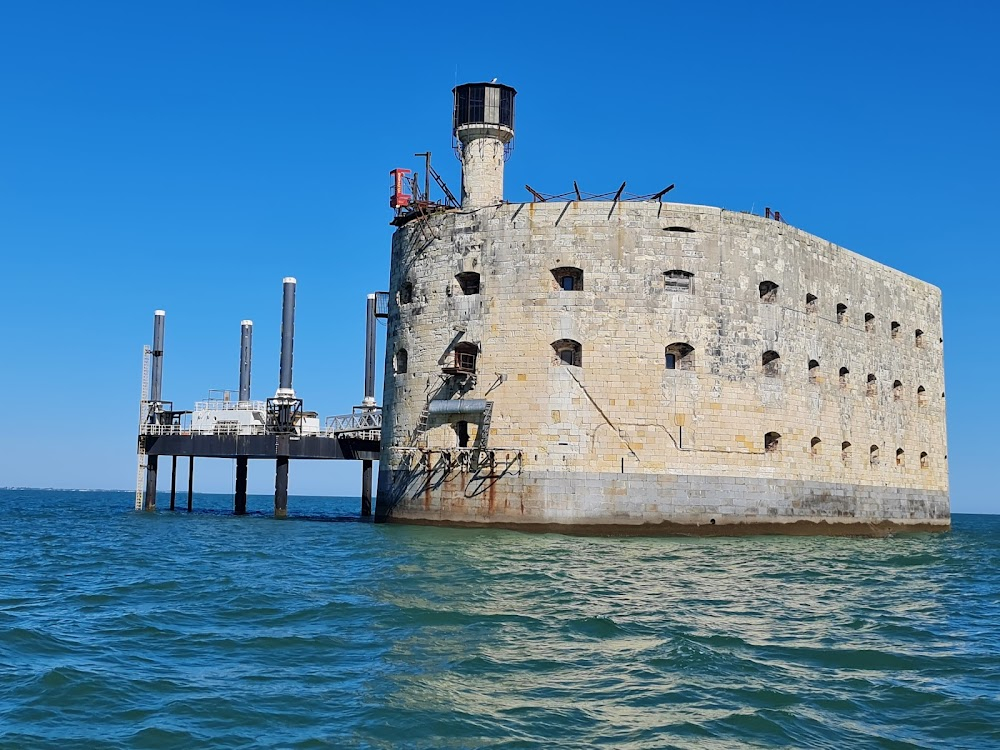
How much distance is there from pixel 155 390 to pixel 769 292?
88.9 feet

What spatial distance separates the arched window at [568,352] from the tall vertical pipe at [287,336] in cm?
1585

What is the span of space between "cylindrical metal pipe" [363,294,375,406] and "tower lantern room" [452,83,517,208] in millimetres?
15029

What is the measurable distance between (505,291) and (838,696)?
57.6 feet

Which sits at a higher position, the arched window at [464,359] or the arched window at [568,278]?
the arched window at [568,278]

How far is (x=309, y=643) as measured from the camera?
1059cm

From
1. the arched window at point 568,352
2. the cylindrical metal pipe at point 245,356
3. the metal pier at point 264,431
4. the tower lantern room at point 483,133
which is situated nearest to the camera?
the arched window at point 568,352

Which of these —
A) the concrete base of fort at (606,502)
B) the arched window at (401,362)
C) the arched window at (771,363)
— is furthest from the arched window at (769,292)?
the arched window at (401,362)

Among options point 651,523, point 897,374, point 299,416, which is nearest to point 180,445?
point 299,416

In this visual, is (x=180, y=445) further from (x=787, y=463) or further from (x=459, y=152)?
(x=787, y=463)

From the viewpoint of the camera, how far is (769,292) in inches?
1064

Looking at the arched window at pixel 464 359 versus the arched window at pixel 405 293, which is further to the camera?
the arched window at pixel 405 293

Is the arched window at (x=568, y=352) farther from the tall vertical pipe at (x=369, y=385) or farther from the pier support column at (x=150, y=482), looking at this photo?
the pier support column at (x=150, y=482)

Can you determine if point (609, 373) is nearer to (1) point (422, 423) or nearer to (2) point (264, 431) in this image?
(1) point (422, 423)

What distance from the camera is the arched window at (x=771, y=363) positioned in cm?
2653
